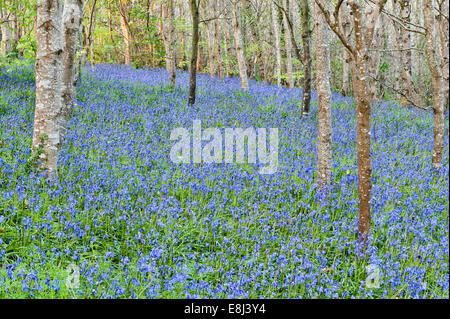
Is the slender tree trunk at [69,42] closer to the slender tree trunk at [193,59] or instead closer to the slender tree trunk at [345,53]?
the slender tree trunk at [193,59]

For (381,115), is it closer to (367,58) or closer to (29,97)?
(367,58)

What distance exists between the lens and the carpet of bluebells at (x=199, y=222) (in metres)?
3.56

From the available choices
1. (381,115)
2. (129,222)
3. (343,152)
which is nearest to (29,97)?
(129,222)

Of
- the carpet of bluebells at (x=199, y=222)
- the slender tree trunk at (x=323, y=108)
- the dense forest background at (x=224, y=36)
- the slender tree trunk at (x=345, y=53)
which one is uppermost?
the dense forest background at (x=224, y=36)

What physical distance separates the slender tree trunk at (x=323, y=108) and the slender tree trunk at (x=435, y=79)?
2288mm

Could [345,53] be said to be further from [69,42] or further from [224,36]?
[224,36]

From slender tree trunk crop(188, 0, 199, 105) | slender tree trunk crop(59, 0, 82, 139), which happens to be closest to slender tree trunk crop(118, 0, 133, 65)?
slender tree trunk crop(188, 0, 199, 105)

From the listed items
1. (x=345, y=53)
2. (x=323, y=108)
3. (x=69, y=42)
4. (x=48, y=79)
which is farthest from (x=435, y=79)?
(x=345, y=53)

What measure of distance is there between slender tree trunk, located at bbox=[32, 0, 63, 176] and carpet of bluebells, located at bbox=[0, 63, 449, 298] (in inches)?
10.2

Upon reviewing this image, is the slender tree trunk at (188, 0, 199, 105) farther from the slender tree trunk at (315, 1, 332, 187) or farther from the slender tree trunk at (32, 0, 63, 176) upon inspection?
the slender tree trunk at (32, 0, 63, 176)

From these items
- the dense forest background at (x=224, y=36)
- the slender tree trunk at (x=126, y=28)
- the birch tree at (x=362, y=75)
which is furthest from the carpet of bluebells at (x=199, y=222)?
the slender tree trunk at (x=126, y=28)

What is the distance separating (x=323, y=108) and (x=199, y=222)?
2.86 m

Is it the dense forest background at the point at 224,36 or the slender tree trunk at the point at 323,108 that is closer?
the slender tree trunk at the point at 323,108
